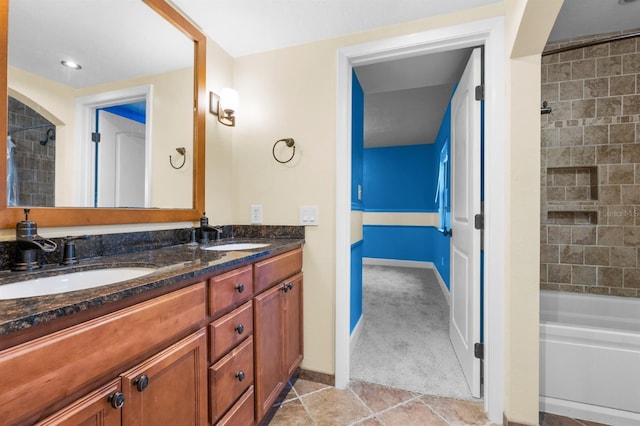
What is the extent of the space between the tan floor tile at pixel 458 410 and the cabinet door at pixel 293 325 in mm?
786

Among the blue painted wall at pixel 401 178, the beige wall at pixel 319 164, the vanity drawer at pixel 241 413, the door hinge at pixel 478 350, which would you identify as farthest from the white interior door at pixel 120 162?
the blue painted wall at pixel 401 178

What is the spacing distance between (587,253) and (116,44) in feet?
10.7

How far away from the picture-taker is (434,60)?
208 centimetres

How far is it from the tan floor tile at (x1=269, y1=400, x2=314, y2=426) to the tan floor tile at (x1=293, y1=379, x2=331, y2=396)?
0.11 meters

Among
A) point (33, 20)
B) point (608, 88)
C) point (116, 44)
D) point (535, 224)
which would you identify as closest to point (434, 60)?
point (608, 88)

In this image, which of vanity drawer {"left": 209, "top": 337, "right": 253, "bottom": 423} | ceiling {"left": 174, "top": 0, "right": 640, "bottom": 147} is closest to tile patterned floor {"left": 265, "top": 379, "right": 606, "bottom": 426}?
vanity drawer {"left": 209, "top": 337, "right": 253, "bottom": 423}

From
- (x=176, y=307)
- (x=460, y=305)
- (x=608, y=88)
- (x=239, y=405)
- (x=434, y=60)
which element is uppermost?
(x=434, y=60)

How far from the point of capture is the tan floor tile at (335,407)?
145cm

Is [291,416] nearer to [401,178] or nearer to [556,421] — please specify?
[556,421]

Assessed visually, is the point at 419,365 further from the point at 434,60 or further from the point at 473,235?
the point at 434,60

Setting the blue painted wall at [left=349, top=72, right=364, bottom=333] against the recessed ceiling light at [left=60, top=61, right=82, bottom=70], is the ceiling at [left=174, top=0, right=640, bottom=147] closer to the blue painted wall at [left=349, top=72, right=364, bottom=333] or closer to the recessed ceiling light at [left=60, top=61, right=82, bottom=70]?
the blue painted wall at [left=349, top=72, right=364, bottom=333]

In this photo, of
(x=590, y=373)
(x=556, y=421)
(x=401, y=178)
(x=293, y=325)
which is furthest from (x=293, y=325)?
(x=401, y=178)

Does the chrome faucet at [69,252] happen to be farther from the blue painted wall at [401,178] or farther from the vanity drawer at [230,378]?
the blue painted wall at [401,178]

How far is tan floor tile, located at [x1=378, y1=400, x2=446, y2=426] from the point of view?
1432mm
